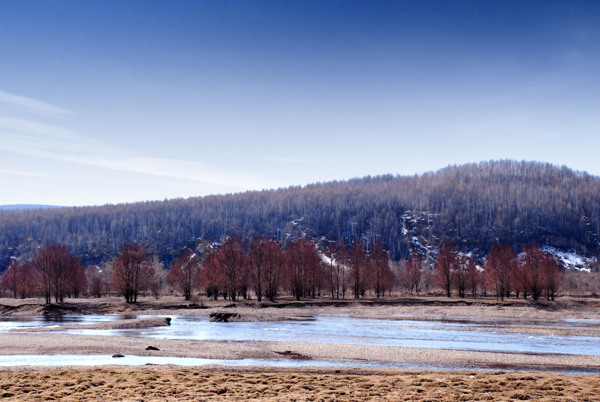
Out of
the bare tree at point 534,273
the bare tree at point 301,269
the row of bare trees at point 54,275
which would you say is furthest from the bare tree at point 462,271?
the row of bare trees at point 54,275

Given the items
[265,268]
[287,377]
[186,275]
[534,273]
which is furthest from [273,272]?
[287,377]

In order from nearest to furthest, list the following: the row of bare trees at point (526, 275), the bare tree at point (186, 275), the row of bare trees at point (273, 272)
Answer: the row of bare trees at point (273, 272) → the row of bare trees at point (526, 275) → the bare tree at point (186, 275)

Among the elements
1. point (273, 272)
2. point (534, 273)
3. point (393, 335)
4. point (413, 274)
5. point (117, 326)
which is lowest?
point (413, 274)

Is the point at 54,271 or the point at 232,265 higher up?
the point at 232,265

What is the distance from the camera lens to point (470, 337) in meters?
42.7

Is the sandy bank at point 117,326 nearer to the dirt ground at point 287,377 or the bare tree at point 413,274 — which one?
the dirt ground at point 287,377

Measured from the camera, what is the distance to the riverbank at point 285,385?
19.9 meters

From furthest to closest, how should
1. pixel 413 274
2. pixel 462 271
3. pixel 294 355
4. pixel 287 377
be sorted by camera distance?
pixel 413 274 → pixel 462 271 → pixel 294 355 → pixel 287 377

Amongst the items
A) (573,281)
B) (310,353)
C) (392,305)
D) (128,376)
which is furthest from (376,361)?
(573,281)

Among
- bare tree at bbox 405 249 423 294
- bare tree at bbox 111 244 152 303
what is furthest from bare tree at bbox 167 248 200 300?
bare tree at bbox 405 249 423 294

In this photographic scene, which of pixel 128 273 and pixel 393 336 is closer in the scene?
pixel 393 336

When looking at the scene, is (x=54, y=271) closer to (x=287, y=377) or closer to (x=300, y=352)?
(x=300, y=352)

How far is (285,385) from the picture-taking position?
21.8 metres

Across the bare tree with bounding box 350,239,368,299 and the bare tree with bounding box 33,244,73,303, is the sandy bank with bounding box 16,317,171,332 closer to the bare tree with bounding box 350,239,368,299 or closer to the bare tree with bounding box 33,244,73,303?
the bare tree with bounding box 33,244,73,303
